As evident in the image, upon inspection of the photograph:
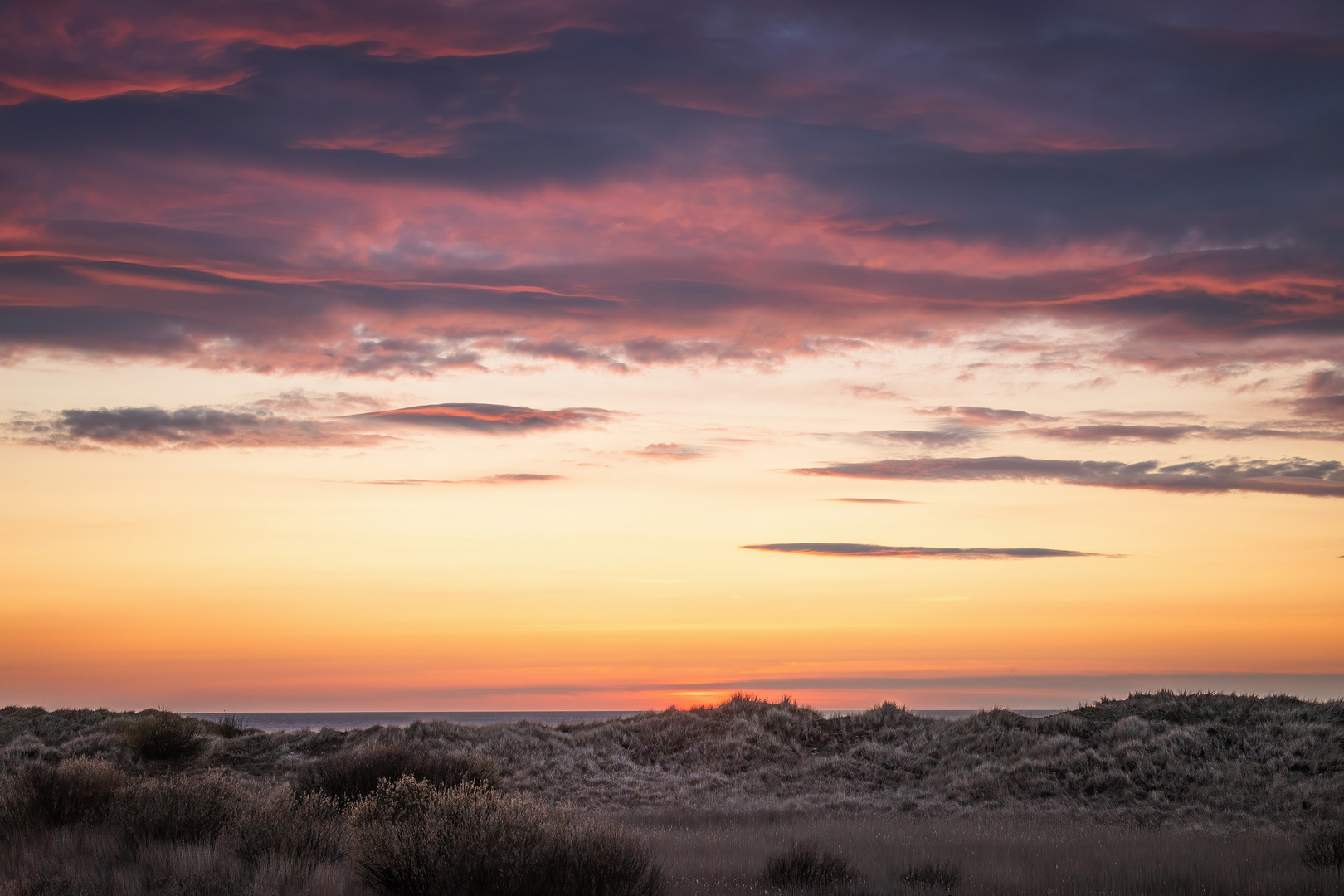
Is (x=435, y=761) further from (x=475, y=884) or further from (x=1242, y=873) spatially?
(x=1242, y=873)

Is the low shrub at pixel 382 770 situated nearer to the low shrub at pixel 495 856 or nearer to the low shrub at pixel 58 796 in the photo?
the low shrub at pixel 58 796

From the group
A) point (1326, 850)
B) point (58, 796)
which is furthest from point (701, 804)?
point (58, 796)

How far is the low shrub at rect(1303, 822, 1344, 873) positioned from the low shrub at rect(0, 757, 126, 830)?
16409 mm

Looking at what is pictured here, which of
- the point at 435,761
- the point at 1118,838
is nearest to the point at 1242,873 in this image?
the point at 1118,838

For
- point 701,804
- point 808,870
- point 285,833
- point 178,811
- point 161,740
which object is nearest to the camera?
point 285,833

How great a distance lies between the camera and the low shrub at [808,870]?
11367 millimetres

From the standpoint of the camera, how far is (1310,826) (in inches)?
629

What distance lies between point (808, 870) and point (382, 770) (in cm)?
1034

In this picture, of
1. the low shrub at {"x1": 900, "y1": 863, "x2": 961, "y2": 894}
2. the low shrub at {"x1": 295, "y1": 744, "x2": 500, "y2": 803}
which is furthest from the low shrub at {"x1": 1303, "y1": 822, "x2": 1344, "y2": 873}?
the low shrub at {"x1": 295, "y1": 744, "x2": 500, "y2": 803}

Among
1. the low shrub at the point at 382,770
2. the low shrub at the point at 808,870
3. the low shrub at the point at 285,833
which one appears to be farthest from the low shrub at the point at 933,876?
the low shrub at the point at 382,770

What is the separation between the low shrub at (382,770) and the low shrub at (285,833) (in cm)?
528

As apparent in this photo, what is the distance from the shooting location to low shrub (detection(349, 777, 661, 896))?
9.02 metres

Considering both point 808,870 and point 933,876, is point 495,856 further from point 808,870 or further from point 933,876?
point 933,876

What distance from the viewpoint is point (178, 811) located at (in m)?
12.5
